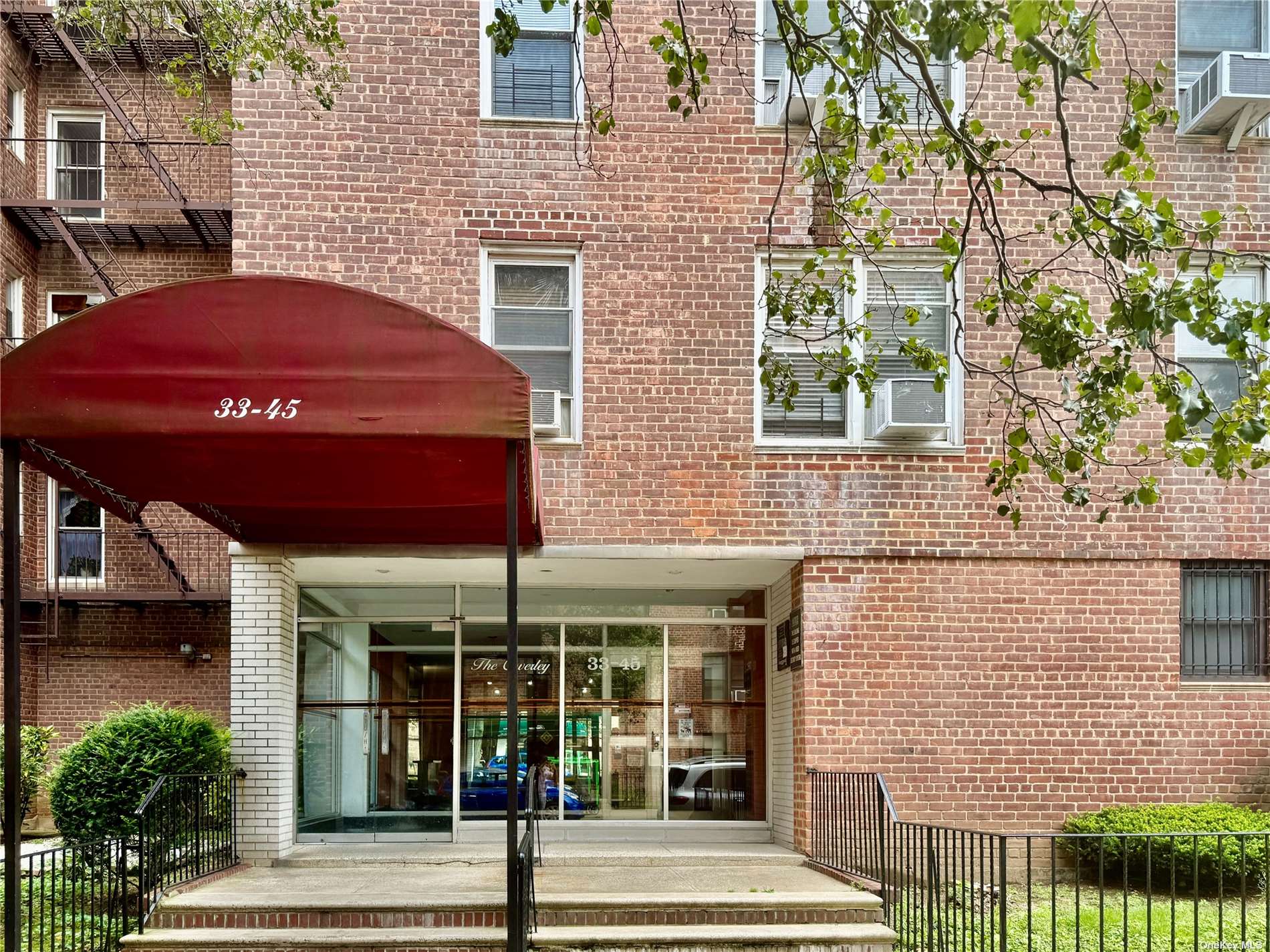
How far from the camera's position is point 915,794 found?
1100 cm

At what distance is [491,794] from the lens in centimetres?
1275

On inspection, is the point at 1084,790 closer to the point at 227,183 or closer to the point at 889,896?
the point at 889,896

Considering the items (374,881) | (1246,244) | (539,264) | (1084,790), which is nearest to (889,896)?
(1084,790)

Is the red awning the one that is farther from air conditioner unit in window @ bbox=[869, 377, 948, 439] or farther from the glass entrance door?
the glass entrance door

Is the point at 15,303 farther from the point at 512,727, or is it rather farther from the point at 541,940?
the point at 512,727

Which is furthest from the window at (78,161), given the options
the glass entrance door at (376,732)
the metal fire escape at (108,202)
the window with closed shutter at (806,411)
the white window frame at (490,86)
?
the window with closed shutter at (806,411)

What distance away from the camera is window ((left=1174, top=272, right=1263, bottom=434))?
466 inches

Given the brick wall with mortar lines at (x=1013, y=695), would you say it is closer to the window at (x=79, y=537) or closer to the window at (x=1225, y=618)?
the window at (x=1225, y=618)

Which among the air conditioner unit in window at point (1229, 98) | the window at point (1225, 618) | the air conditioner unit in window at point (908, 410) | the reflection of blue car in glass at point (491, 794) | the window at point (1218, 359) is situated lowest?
the reflection of blue car in glass at point (491, 794)

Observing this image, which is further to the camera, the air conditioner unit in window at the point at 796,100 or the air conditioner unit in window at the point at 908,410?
the air conditioner unit in window at the point at 796,100

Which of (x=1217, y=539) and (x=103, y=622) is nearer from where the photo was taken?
(x=1217, y=539)

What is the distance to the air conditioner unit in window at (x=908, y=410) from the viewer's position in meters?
11.1

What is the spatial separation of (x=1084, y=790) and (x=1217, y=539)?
2.70m

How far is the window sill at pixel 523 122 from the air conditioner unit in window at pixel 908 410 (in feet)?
12.9
